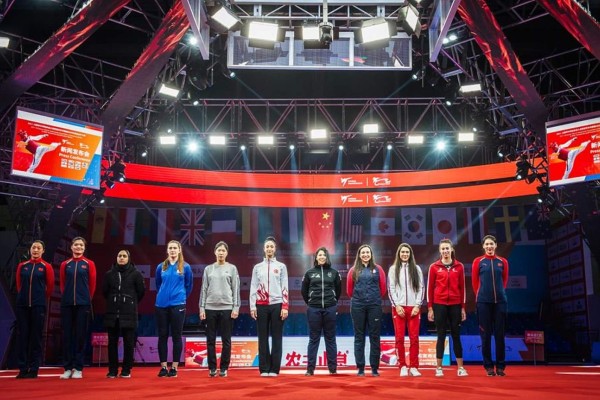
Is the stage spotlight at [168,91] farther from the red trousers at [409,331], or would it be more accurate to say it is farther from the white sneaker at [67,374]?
the red trousers at [409,331]

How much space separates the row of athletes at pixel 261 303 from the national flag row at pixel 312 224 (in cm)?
1080

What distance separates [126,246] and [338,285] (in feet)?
40.1

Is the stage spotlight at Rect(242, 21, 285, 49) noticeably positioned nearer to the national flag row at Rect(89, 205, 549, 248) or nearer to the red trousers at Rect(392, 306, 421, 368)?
the red trousers at Rect(392, 306, 421, 368)

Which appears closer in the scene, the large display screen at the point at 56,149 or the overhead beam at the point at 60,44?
the overhead beam at the point at 60,44

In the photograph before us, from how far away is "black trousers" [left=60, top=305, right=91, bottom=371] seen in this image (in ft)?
24.4

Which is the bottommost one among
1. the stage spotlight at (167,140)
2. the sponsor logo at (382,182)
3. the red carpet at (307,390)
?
the red carpet at (307,390)

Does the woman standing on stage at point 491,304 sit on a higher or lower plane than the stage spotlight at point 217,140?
lower

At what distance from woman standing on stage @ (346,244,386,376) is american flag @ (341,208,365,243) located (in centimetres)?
1081

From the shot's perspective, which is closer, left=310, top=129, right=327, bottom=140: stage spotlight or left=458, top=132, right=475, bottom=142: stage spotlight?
left=458, top=132, right=475, bottom=142: stage spotlight

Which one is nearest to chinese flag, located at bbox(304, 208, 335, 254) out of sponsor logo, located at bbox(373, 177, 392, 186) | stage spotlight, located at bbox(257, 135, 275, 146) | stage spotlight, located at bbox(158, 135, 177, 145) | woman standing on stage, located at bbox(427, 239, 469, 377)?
sponsor logo, located at bbox(373, 177, 392, 186)

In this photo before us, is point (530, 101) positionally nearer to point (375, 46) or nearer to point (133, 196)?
point (375, 46)

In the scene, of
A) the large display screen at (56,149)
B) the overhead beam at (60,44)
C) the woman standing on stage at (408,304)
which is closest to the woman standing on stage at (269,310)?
the woman standing on stage at (408,304)

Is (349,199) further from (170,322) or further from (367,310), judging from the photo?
(170,322)

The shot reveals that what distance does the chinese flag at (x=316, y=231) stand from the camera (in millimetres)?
18641
